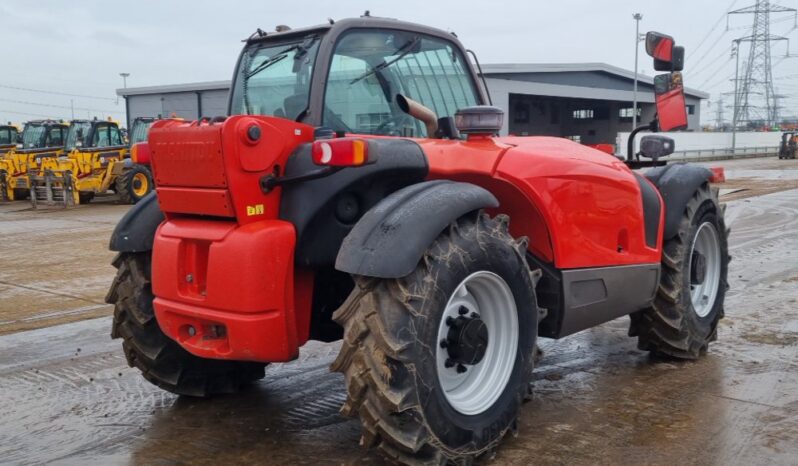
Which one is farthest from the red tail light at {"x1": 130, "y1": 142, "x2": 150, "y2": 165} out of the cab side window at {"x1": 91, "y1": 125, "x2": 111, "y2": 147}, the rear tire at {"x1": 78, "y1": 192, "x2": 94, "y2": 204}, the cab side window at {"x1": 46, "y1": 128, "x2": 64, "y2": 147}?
the cab side window at {"x1": 46, "y1": 128, "x2": 64, "y2": 147}

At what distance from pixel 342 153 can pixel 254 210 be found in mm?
536

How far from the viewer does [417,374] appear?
3182 mm

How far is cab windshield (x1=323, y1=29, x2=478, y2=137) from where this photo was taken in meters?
4.01

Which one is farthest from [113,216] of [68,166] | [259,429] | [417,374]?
[417,374]

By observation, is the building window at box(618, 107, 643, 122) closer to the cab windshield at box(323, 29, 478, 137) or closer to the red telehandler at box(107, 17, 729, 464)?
the red telehandler at box(107, 17, 729, 464)

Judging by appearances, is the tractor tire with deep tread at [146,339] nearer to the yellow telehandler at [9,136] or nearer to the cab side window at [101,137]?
the cab side window at [101,137]

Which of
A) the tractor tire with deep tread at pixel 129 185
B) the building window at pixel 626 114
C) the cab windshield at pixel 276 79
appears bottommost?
the tractor tire with deep tread at pixel 129 185

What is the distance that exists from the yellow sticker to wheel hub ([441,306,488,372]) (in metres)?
0.97

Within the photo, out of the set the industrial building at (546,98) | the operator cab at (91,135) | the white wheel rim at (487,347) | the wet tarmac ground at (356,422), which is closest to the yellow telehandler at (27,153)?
the operator cab at (91,135)

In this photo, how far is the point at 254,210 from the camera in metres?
3.48

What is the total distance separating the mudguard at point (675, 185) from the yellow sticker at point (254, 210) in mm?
2811

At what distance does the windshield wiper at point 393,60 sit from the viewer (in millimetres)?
4101

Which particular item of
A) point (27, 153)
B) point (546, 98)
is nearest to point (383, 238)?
point (27, 153)

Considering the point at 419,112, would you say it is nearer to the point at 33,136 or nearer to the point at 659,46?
the point at 659,46
